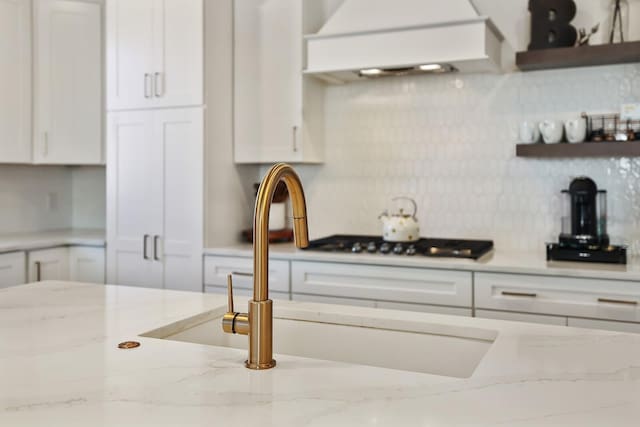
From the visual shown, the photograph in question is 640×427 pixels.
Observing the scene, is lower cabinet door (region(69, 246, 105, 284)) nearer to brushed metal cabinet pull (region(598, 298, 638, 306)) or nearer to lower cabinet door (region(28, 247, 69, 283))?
lower cabinet door (region(28, 247, 69, 283))

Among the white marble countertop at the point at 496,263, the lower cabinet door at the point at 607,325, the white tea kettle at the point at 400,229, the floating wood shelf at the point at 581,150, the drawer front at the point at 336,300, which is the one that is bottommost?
the lower cabinet door at the point at 607,325

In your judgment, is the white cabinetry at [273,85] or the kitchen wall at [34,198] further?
the kitchen wall at [34,198]

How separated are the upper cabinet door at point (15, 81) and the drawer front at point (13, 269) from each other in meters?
0.69

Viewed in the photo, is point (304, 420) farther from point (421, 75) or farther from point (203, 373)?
point (421, 75)

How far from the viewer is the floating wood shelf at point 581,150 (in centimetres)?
288

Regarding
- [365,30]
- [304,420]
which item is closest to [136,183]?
[365,30]

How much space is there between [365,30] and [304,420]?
262 centimetres

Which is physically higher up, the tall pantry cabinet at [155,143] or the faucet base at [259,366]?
the tall pantry cabinet at [155,143]

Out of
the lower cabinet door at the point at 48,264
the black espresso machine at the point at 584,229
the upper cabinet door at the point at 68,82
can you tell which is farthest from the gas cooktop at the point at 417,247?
the upper cabinet door at the point at 68,82

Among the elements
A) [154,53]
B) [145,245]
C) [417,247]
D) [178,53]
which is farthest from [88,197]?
[417,247]

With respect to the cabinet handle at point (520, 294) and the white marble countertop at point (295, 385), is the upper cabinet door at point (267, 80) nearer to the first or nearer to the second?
the cabinet handle at point (520, 294)

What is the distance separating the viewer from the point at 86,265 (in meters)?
3.88

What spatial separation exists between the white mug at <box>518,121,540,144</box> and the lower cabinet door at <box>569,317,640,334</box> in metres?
0.98

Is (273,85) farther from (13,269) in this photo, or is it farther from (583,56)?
(13,269)
